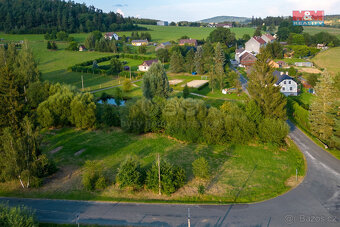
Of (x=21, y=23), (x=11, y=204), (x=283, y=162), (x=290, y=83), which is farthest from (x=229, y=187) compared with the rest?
(x=21, y=23)

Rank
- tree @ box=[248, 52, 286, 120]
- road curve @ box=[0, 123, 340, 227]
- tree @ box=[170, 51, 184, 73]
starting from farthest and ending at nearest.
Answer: tree @ box=[170, 51, 184, 73]
tree @ box=[248, 52, 286, 120]
road curve @ box=[0, 123, 340, 227]

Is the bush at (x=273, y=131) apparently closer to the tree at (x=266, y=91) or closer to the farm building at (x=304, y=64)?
the tree at (x=266, y=91)

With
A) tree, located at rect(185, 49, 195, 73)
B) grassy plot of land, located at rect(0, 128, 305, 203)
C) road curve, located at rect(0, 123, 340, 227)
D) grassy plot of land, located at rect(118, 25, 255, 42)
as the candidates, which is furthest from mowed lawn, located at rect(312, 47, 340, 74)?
road curve, located at rect(0, 123, 340, 227)

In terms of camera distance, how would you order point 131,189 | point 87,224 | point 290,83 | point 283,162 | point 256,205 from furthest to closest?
point 290,83, point 283,162, point 131,189, point 256,205, point 87,224

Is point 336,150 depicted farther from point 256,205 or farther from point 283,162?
point 256,205

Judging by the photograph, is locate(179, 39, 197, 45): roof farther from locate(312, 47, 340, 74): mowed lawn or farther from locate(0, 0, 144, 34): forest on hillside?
locate(0, 0, 144, 34): forest on hillside

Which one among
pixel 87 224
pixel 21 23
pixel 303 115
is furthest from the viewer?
pixel 21 23

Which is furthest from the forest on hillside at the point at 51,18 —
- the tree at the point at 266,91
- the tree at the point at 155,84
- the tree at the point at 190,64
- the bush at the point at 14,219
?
the bush at the point at 14,219
